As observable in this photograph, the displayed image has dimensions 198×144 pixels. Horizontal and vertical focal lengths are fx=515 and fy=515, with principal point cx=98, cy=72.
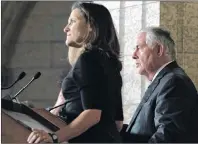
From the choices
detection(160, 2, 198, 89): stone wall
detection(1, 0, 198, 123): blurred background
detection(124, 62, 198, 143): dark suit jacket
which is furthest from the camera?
detection(160, 2, 198, 89): stone wall

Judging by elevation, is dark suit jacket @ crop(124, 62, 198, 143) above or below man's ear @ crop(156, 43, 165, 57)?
below

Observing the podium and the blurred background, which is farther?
the blurred background

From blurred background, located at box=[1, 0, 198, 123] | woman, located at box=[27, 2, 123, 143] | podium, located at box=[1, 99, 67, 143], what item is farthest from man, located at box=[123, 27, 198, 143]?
podium, located at box=[1, 99, 67, 143]

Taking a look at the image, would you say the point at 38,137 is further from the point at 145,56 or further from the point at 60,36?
the point at 60,36

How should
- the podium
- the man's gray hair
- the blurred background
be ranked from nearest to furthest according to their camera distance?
the podium, the man's gray hair, the blurred background

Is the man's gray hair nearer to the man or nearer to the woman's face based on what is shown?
the man

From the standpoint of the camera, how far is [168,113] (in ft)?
6.27

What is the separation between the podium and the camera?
142 centimetres

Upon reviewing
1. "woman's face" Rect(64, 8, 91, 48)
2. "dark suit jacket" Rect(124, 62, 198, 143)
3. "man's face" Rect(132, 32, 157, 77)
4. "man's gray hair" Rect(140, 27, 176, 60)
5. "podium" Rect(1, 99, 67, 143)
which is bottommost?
"dark suit jacket" Rect(124, 62, 198, 143)

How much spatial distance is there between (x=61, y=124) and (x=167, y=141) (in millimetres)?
475

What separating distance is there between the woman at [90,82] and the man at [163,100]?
216 millimetres

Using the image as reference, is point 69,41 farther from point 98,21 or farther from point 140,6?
point 140,6

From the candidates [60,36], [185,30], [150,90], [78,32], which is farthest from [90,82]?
[185,30]

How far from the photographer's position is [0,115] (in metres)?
1.40
